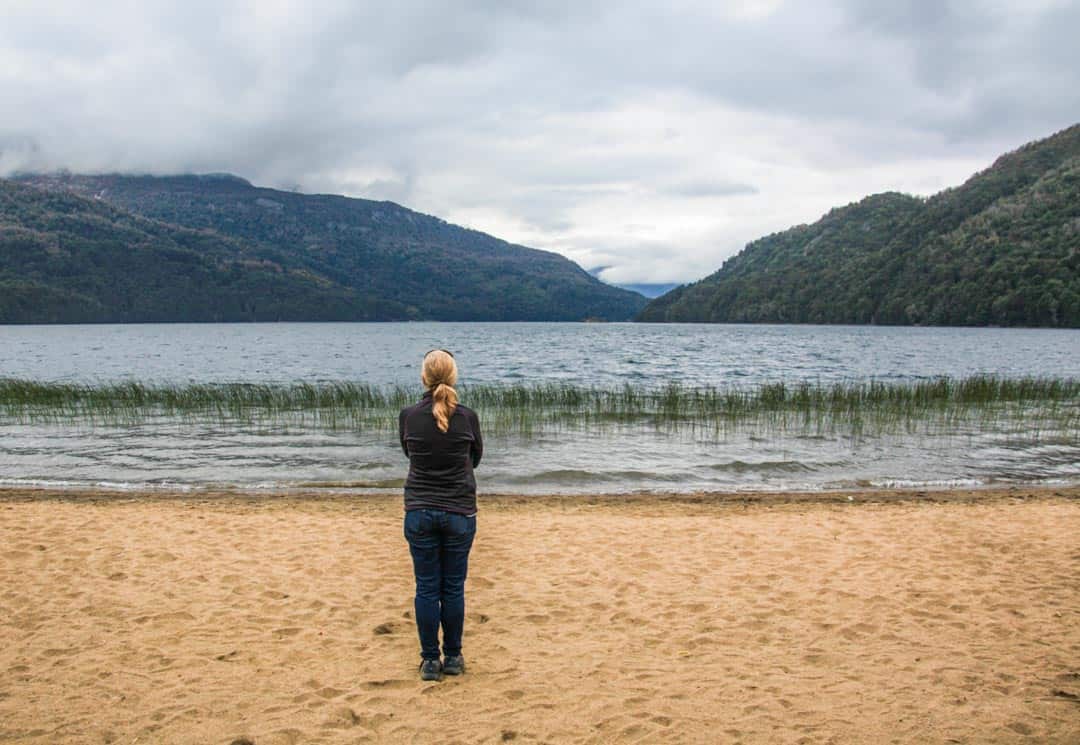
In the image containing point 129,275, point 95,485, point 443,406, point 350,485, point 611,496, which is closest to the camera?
point 443,406

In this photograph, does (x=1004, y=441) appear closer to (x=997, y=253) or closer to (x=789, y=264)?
(x=997, y=253)

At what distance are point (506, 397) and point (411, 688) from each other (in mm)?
18366

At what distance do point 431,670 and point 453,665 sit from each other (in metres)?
0.17

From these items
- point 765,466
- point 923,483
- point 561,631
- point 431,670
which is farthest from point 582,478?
point 431,670

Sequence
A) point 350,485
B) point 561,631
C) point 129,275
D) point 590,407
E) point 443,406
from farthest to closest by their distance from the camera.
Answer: point 129,275 < point 590,407 < point 350,485 < point 561,631 < point 443,406

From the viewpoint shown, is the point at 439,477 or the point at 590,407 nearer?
the point at 439,477

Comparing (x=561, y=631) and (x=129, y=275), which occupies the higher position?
(x=129, y=275)

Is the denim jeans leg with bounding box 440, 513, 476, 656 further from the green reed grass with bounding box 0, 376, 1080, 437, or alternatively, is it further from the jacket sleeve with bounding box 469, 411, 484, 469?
the green reed grass with bounding box 0, 376, 1080, 437

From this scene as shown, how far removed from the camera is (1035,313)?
10288cm

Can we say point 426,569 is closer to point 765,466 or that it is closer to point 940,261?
point 765,466

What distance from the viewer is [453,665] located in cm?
512

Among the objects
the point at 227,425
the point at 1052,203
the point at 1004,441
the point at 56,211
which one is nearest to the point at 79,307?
the point at 56,211

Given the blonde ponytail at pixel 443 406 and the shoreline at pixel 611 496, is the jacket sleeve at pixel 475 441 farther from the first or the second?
the shoreline at pixel 611 496

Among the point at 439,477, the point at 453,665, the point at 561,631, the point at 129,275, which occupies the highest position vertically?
the point at 129,275
